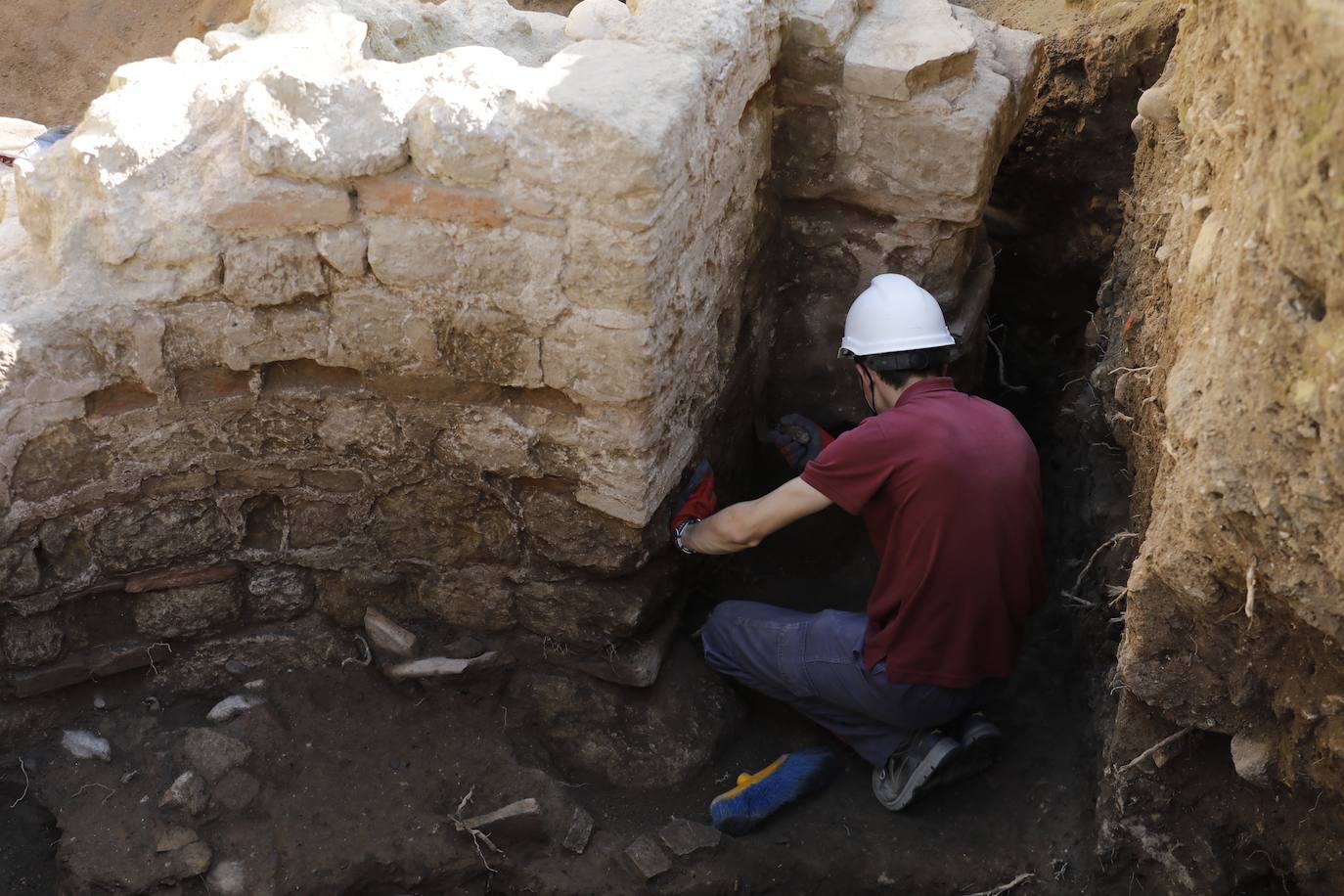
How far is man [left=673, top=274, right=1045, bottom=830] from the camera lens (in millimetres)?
2996

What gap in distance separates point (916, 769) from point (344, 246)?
6.18 feet

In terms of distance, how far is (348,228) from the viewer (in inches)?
108

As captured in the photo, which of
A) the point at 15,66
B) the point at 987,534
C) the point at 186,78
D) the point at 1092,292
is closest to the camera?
the point at 186,78

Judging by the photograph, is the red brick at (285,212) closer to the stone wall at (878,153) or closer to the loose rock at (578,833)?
the stone wall at (878,153)

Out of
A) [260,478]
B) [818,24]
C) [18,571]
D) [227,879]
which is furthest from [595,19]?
[227,879]

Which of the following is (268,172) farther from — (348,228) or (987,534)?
(987,534)

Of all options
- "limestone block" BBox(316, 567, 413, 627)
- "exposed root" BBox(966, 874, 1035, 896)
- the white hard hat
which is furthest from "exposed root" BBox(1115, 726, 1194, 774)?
"limestone block" BBox(316, 567, 413, 627)

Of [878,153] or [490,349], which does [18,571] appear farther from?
[878,153]

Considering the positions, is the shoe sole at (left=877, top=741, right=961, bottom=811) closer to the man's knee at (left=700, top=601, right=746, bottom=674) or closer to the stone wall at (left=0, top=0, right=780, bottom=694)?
the man's knee at (left=700, top=601, right=746, bottom=674)

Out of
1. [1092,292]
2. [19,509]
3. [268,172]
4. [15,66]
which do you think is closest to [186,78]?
[268,172]

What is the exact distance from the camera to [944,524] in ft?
9.82

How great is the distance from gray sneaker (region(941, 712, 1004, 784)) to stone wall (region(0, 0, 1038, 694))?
82 cm

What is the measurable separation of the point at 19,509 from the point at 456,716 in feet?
3.87

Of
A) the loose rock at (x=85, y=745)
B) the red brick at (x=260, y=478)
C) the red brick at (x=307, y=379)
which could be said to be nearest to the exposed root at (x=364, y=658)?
the red brick at (x=260, y=478)
